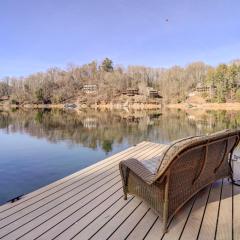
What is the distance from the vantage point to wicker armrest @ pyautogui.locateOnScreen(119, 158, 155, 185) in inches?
101

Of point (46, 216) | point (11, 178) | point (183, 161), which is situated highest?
point (183, 161)

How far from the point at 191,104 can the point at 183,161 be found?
2362 inches

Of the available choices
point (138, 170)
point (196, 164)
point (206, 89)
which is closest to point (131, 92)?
point (206, 89)

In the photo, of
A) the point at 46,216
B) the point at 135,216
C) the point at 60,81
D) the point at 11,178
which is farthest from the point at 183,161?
the point at 60,81

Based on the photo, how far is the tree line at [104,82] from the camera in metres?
74.8

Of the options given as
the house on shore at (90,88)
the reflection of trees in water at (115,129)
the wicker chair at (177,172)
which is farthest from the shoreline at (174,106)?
the wicker chair at (177,172)

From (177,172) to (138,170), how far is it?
58 cm

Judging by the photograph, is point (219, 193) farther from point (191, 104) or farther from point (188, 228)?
point (191, 104)

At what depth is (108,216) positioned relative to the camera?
2.91 m

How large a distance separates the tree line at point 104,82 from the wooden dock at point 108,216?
198 ft

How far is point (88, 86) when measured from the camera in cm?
8931

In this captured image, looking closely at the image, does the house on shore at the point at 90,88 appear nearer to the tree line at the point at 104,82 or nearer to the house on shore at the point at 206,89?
the tree line at the point at 104,82

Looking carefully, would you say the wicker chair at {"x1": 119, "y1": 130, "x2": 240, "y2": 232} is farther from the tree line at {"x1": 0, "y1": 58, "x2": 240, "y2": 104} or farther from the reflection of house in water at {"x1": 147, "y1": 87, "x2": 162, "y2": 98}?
the reflection of house in water at {"x1": 147, "y1": 87, "x2": 162, "y2": 98}

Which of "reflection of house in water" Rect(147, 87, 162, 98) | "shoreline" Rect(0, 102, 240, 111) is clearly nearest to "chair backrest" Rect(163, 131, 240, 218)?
"shoreline" Rect(0, 102, 240, 111)
